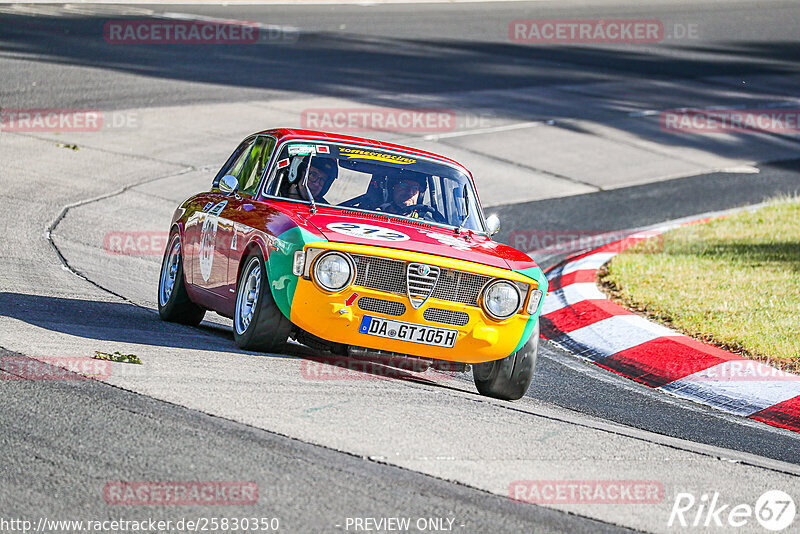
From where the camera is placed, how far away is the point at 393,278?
6445mm

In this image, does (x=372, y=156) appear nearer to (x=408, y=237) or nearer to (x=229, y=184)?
(x=229, y=184)

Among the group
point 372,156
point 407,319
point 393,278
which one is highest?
point 372,156

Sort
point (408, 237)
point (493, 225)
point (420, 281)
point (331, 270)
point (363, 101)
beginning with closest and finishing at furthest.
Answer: point (331, 270) < point (420, 281) < point (408, 237) < point (493, 225) < point (363, 101)

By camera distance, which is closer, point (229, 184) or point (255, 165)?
point (229, 184)

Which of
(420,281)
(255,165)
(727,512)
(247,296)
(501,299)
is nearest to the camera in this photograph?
(727,512)

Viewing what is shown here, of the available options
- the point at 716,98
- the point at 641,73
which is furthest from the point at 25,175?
the point at 641,73

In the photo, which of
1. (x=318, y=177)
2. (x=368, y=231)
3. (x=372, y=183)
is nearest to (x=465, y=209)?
(x=372, y=183)

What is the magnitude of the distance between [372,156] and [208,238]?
4.04ft

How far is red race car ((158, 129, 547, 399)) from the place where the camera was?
6.41m

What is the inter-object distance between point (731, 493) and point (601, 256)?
22.4ft

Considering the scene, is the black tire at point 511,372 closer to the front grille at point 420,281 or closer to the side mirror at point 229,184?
the front grille at point 420,281

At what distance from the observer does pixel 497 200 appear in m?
14.5

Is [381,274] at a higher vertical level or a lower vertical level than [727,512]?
higher

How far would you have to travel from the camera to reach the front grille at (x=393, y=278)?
6.42m
